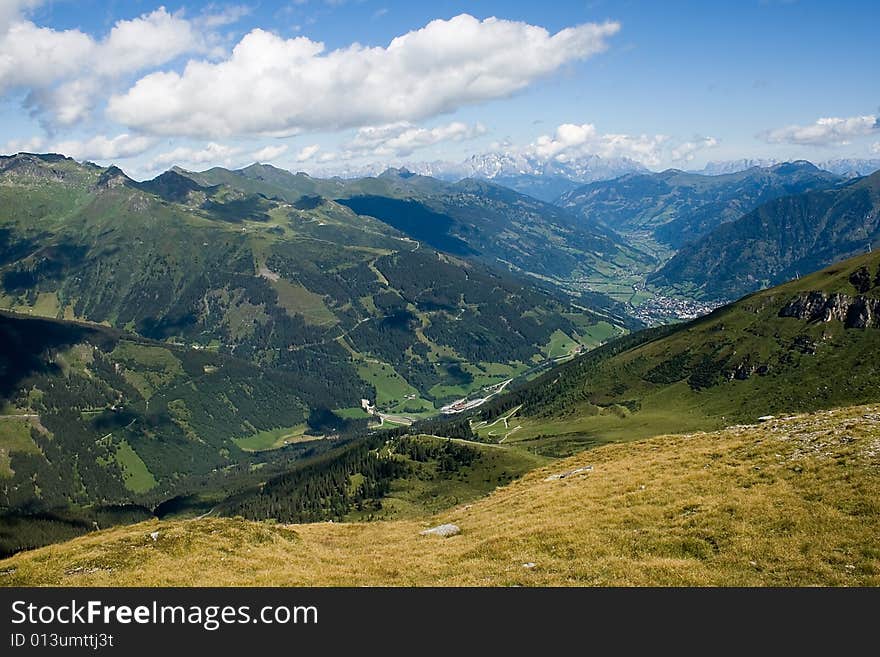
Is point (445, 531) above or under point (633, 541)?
under

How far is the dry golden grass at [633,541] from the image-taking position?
29938 millimetres

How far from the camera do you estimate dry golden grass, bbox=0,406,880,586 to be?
29.9m

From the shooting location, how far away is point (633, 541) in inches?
1372

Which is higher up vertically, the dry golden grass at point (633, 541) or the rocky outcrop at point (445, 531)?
the dry golden grass at point (633, 541)

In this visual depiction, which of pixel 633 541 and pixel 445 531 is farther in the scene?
pixel 445 531

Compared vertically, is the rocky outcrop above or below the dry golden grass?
below

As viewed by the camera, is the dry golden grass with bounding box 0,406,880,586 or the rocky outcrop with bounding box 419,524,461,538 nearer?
the dry golden grass with bounding box 0,406,880,586

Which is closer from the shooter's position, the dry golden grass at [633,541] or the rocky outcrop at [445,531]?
the dry golden grass at [633,541]
